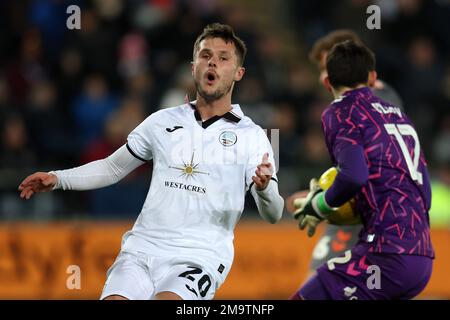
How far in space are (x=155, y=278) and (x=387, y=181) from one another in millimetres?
1341

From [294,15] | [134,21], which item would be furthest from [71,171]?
[294,15]

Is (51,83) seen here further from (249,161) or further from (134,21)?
(249,161)

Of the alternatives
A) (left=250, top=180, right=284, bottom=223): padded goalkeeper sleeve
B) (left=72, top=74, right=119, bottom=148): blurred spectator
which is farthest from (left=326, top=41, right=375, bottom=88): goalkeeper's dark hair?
(left=72, top=74, right=119, bottom=148): blurred spectator

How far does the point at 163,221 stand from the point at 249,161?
1.82 feet

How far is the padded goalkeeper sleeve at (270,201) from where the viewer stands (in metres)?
5.20

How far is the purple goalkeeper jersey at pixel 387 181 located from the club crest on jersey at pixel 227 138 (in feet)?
1.75

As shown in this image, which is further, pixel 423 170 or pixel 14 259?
pixel 14 259

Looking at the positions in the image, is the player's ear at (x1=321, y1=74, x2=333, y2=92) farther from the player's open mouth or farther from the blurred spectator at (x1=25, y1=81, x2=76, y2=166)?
the blurred spectator at (x1=25, y1=81, x2=76, y2=166)

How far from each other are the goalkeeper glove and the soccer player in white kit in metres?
0.40

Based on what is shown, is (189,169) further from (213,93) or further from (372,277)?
(372,277)

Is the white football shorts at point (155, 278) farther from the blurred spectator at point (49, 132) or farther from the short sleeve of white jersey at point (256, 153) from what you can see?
the blurred spectator at point (49, 132)

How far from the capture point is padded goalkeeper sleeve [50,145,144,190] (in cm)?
554
